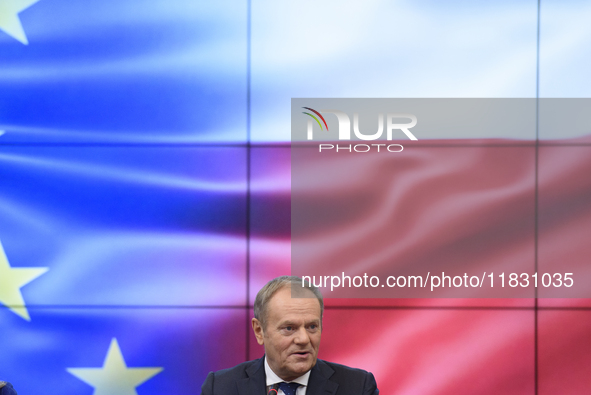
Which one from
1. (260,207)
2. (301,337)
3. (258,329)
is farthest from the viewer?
(260,207)

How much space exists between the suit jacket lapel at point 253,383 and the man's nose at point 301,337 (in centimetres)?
21

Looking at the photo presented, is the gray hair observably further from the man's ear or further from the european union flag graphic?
the european union flag graphic

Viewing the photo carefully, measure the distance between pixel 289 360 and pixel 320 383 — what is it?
166 millimetres

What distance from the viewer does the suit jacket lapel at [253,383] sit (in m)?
1.99

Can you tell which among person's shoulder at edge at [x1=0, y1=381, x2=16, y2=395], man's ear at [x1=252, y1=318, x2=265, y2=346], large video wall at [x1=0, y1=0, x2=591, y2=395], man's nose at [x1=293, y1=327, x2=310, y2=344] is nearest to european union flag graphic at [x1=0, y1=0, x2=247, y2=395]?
large video wall at [x1=0, y1=0, x2=591, y2=395]

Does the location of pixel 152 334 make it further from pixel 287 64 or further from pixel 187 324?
pixel 287 64

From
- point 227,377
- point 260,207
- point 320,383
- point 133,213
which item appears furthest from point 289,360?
point 133,213

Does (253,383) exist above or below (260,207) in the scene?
below

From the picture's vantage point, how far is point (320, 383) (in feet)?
6.57

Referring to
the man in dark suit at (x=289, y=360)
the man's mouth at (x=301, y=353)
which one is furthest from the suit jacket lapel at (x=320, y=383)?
the man's mouth at (x=301, y=353)

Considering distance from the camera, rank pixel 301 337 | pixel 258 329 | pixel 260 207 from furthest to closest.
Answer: pixel 260 207 → pixel 258 329 → pixel 301 337

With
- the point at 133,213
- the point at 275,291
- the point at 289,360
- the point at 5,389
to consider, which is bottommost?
the point at 5,389

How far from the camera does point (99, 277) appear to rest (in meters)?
2.78

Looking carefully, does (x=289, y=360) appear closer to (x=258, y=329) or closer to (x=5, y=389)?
(x=258, y=329)
